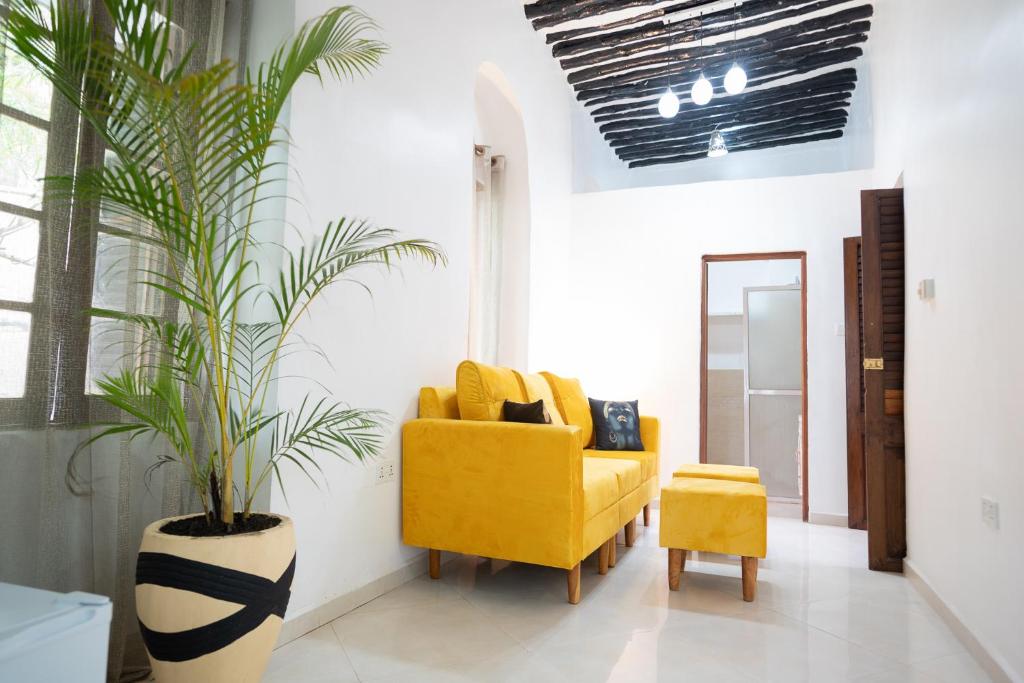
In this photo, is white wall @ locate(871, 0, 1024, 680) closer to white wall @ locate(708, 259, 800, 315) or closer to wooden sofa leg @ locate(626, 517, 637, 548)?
wooden sofa leg @ locate(626, 517, 637, 548)

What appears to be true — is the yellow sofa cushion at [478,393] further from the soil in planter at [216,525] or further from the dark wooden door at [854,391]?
the dark wooden door at [854,391]

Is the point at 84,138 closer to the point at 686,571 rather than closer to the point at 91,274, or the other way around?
the point at 91,274

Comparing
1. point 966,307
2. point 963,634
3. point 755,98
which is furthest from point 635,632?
point 755,98

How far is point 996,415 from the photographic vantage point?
2182 millimetres

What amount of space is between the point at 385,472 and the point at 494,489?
1.65 ft

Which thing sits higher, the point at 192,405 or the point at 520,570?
the point at 192,405

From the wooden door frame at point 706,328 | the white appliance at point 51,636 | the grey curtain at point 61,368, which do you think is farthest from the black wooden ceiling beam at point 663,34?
the white appliance at point 51,636

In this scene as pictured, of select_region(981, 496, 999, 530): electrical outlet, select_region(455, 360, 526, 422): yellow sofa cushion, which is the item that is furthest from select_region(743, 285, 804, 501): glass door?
select_region(981, 496, 999, 530): electrical outlet

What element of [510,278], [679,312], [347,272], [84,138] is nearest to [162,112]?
[84,138]

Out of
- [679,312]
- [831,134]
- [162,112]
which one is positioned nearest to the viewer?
[162,112]

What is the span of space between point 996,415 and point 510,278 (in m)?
3.37

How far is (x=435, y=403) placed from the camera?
327 cm

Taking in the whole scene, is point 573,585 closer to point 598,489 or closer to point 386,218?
point 598,489

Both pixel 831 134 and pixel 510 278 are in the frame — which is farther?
pixel 831 134
